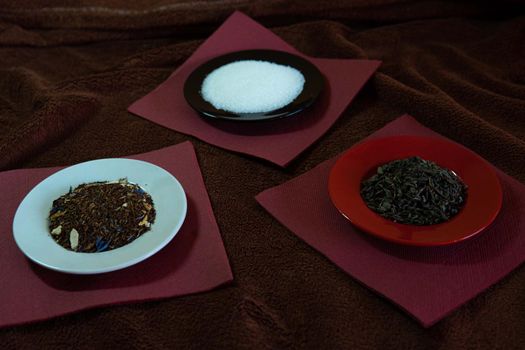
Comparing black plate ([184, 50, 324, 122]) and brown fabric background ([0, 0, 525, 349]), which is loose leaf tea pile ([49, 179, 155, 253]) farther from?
black plate ([184, 50, 324, 122])

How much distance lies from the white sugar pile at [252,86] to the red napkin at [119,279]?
22 centimetres

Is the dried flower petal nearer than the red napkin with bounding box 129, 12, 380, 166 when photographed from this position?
Yes

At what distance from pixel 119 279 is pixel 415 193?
343 mm

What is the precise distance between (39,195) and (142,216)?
0.14 m

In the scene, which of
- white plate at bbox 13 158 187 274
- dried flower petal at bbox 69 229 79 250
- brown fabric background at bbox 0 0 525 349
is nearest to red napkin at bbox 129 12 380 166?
brown fabric background at bbox 0 0 525 349

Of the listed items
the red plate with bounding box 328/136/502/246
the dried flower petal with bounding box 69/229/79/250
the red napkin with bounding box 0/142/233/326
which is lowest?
the red napkin with bounding box 0/142/233/326

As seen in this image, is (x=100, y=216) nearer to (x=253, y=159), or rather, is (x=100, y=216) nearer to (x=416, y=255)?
(x=253, y=159)

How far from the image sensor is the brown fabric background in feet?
1.75

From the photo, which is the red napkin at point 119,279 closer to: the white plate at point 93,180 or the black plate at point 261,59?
the white plate at point 93,180

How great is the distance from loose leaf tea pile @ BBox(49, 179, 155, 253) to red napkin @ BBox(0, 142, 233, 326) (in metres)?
0.04

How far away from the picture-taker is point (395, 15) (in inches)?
Answer: 42.6

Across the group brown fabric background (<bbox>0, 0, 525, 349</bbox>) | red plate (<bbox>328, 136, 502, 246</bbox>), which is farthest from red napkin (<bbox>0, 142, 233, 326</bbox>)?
red plate (<bbox>328, 136, 502, 246</bbox>)

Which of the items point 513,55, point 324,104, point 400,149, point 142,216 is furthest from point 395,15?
point 142,216

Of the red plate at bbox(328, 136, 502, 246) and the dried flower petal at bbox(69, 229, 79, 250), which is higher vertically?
the red plate at bbox(328, 136, 502, 246)
